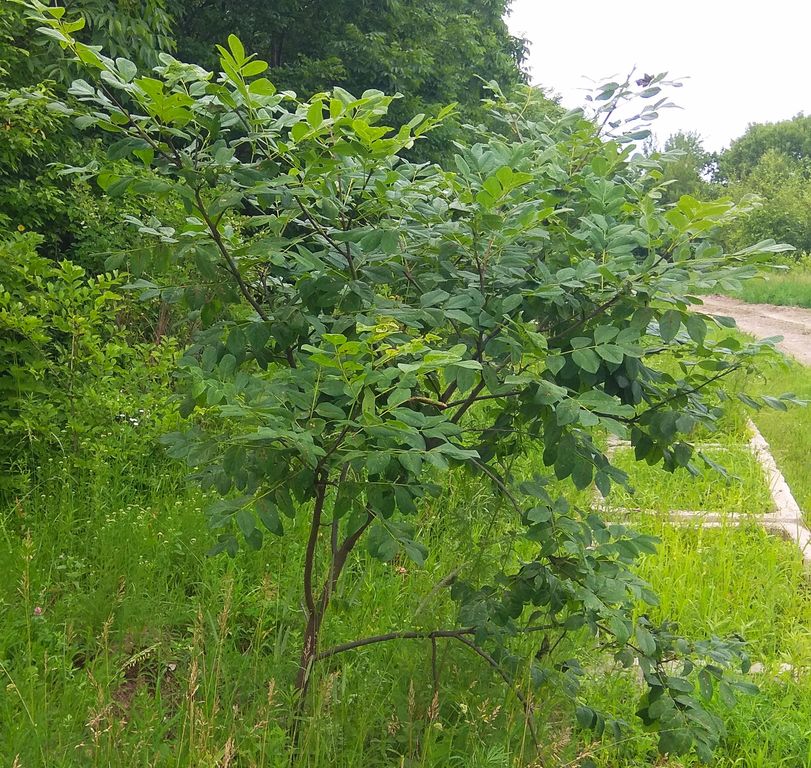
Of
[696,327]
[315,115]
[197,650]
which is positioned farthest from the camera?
[197,650]

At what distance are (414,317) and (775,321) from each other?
16.1 metres

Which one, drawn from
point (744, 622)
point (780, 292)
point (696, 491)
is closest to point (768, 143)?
point (780, 292)

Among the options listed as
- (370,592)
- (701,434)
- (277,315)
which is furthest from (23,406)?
(701,434)

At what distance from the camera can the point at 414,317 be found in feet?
→ 5.89

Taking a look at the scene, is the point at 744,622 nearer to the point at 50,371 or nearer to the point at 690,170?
the point at 50,371

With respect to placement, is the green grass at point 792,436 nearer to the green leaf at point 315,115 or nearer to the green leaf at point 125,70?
the green leaf at point 315,115

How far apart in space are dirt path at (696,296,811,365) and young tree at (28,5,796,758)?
1003 centimetres

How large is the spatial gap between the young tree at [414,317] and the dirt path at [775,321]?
1003 centimetres

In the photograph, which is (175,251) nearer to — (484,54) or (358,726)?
(358,726)

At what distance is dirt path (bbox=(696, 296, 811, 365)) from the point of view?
41.4 ft

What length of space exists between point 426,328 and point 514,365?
0.34 metres

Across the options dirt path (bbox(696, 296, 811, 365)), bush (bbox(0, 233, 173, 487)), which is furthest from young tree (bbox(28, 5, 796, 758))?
dirt path (bbox(696, 296, 811, 365))

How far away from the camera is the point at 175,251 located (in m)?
1.80

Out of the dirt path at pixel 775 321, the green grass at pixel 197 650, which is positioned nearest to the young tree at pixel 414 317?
the green grass at pixel 197 650
